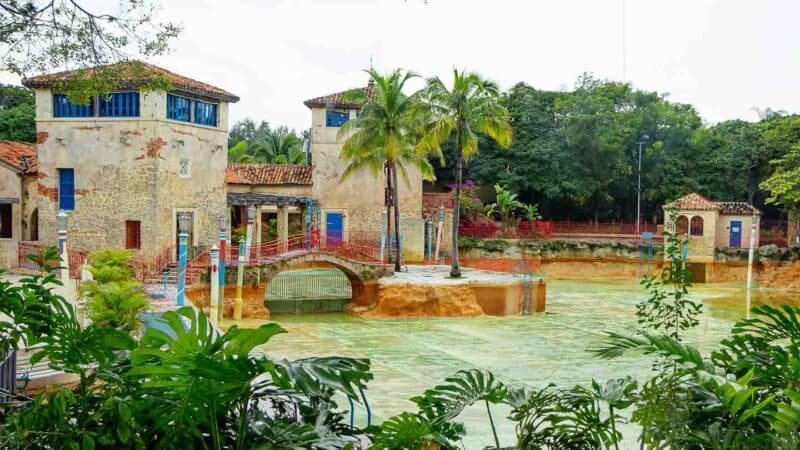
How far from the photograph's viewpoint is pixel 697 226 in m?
41.8

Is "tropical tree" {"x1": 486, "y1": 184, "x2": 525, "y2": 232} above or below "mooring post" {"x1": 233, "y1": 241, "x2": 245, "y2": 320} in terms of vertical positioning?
above

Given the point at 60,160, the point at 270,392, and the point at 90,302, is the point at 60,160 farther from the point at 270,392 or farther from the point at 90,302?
the point at 270,392

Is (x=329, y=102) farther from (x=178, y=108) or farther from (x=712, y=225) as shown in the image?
(x=712, y=225)

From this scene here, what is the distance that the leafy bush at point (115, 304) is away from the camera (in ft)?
42.2

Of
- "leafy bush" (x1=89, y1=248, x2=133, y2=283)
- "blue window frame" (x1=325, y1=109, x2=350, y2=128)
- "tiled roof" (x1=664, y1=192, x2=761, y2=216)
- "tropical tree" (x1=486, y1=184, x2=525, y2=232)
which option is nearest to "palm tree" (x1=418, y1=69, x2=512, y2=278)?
"blue window frame" (x1=325, y1=109, x2=350, y2=128)

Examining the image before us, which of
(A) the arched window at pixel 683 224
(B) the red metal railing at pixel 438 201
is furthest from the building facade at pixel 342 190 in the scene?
(A) the arched window at pixel 683 224

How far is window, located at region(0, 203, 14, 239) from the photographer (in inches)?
1063

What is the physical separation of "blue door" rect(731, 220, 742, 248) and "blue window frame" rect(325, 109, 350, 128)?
2059 centimetres

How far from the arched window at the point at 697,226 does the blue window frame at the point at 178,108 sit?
26856mm

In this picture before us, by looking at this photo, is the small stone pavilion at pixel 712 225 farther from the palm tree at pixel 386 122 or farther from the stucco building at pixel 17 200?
the stucco building at pixel 17 200

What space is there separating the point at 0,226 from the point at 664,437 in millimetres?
27368

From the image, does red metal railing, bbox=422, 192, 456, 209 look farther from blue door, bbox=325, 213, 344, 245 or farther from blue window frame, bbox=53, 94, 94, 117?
blue window frame, bbox=53, 94, 94, 117

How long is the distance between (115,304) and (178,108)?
567 inches

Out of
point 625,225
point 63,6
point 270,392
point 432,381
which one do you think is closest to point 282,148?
point 625,225
